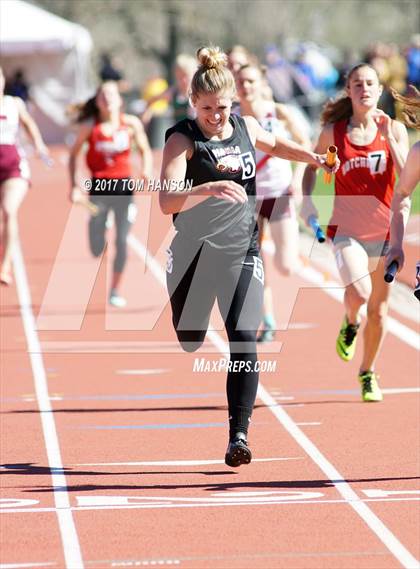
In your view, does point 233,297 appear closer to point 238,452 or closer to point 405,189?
point 238,452

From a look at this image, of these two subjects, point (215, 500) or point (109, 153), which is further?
point (109, 153)

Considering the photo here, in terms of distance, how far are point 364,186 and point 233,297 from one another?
2.11 m

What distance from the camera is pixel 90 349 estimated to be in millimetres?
12625

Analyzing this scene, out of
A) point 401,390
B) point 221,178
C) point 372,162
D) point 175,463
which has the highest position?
point 372,162

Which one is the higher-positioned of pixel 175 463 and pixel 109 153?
pixel 109 153

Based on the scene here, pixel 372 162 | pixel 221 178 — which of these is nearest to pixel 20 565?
pixel 221 178

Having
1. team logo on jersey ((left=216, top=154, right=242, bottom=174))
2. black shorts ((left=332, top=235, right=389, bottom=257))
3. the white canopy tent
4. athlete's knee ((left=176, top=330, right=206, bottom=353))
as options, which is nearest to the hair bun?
team logo on jersey ((left=216, top=154, right=242, bottom=174))

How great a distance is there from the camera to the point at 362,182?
951cm

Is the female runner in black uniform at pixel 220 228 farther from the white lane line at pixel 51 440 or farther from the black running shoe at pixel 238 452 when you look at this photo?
the white lane line at pixel 51 440

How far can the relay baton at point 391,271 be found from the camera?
24.3ft

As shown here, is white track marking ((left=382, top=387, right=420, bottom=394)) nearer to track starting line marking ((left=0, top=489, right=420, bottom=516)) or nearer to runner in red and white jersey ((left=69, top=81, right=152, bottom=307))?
track starting line marking ((left=0, top=489, right=420, bottom=516))

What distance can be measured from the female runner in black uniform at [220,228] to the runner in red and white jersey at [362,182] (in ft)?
5.38

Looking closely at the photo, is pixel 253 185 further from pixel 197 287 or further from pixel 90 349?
pixel 90 349

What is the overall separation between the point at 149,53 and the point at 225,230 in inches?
2041
